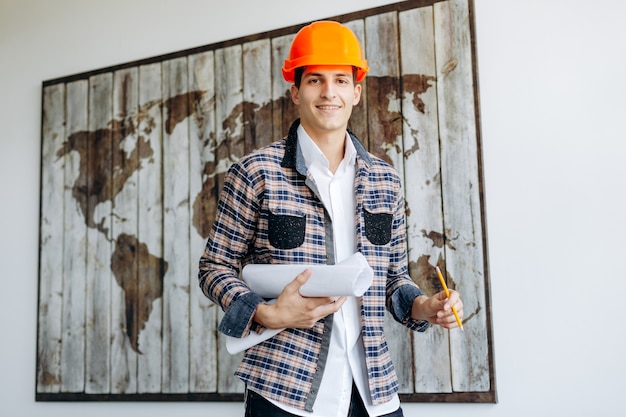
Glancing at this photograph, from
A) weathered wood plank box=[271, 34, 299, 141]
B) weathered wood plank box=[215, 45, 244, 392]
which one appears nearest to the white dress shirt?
weathered wood plank box=[271, 34, 299, 141]

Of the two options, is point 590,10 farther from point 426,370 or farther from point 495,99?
point 426,370

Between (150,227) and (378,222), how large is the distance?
1.92m

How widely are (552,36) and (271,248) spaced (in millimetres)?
1561

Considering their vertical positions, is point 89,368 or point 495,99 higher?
point 495,99

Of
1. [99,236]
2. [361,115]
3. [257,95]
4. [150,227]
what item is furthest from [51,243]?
Result: [361,115]

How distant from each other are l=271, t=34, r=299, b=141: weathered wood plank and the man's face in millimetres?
1383

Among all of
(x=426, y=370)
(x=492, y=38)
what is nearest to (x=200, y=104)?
(x=492, y=38)

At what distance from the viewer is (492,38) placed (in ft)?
9.14

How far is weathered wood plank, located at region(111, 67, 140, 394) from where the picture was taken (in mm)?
3441

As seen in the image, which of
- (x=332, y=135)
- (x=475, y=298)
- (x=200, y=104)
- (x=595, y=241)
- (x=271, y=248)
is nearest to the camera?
(x=271, y=248)

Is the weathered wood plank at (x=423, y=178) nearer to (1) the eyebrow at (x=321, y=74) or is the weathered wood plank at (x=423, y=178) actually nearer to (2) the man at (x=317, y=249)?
(2) the man at (x=317, y=249)

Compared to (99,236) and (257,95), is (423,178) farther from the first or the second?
(99,236)

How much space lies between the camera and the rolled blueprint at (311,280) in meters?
1.47

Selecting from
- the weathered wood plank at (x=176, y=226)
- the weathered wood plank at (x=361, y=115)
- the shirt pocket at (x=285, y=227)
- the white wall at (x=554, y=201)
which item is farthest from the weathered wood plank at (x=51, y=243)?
the shirt pocket at (x=285, y=227)
